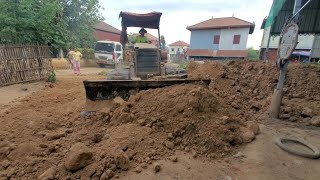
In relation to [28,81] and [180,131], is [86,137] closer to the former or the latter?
[180,131]

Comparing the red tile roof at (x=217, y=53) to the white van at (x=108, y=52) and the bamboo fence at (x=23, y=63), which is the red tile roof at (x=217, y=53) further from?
the bamboo fence at (x=23, y=63)

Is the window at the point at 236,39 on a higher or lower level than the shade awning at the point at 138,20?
higher

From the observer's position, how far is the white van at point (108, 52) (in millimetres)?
17422

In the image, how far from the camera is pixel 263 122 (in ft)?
14.8

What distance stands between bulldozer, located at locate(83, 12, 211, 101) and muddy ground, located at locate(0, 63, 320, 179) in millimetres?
343

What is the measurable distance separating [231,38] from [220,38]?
123 centimetres

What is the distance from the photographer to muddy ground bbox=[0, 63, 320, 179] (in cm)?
267

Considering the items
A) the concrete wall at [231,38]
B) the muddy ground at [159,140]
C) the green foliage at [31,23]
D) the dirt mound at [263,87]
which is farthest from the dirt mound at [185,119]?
the concrete wall at [231,38]

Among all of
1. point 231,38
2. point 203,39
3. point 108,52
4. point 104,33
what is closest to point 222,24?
point 231,38

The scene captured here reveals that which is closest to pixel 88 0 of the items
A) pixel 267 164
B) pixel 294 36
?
pixel 294 36

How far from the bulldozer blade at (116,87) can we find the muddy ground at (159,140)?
11.1 inches

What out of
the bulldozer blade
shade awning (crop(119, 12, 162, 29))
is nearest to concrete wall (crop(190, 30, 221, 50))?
shade awning (crop(119, 12, 162, 29))

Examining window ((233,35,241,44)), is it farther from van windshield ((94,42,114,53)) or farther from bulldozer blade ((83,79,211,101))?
bulldozer blade ((83,79,211,101))

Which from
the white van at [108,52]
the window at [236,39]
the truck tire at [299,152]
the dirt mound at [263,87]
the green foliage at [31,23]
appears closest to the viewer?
the truck tire at [299,152]
